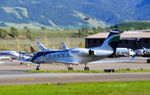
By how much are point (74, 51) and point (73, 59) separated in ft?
Answer: 3.62

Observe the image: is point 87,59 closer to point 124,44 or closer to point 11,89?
point 11,89

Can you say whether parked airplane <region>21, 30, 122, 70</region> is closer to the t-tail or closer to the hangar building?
→ the t-tail

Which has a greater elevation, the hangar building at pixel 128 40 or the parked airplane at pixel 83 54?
the hangar building at pixel 128 40

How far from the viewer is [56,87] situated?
105ft

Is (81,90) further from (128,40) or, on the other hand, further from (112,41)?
(128,40)

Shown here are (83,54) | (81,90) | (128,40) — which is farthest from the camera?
(128,40)

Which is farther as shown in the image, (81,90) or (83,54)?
(83,54)

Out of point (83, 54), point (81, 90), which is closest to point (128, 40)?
point (83, 54)

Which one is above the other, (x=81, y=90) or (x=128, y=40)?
(x=128, y=40)

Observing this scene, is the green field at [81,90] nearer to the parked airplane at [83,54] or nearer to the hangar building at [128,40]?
the parked airplane at [83,54]

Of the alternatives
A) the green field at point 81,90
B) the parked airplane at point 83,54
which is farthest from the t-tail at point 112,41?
the green field at point 81,90

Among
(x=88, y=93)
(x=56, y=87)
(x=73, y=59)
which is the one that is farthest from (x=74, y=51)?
(x=88, y=93)

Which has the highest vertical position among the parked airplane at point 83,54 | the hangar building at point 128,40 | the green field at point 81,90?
the hangar building at point 128,40

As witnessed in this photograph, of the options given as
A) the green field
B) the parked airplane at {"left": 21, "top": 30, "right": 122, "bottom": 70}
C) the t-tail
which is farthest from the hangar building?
the green field
